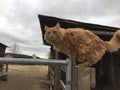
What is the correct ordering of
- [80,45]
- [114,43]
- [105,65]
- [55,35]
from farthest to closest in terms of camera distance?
1. [105,65]
2. [114,43]
3. [55,35]
4. [80,45]

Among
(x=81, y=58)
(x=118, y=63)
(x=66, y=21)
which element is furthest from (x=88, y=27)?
(x=81, y=58)

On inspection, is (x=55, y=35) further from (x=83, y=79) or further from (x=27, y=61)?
(x=27, y=61)

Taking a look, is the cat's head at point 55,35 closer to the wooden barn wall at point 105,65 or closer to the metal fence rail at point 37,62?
the metal fence rail at point 37,62

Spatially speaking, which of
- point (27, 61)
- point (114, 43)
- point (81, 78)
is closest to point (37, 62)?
point (27, 61)

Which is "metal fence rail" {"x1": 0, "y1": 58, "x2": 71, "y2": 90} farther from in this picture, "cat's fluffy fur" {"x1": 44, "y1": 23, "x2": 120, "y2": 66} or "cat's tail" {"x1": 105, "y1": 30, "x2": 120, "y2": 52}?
"cat's tail" {"x1": 105, "y1": 30, "x2": 120, "y2": 52}

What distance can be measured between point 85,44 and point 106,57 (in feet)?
12.8

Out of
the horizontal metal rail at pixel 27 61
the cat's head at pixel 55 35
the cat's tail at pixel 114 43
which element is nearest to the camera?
the horizontal metal rail at pixel 27 61

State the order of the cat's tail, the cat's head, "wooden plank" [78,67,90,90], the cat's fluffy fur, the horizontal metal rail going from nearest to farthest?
the horizontal metal rail, "wooden plank" [78,67,90,90], the cat's fluffy fur, the cat's head, the cat's tail

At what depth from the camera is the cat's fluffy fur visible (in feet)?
10.6

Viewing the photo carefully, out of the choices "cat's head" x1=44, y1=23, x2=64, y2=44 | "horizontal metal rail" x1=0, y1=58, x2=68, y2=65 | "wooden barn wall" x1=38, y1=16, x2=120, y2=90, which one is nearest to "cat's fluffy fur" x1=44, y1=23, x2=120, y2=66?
"cat's head" x1=44, y1=23, x2=64, y2=44

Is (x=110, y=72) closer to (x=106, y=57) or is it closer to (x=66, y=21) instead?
(x=106, y=57)

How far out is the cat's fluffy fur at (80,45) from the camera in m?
3.22

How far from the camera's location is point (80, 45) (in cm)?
334

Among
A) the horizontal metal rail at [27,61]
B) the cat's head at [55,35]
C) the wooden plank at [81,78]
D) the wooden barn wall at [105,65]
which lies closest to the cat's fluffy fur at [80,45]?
the cat's head at [55,35]
